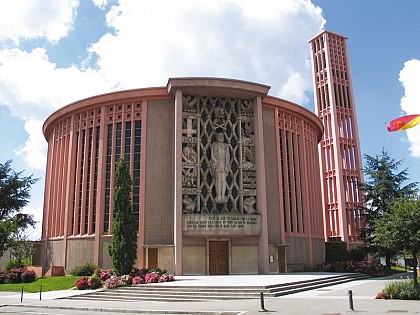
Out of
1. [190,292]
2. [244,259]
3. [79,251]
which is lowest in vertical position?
[190,292]

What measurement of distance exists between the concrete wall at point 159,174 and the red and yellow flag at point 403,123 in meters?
14.8

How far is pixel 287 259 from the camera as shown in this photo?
3156 centimetres

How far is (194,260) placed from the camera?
93.3 ft

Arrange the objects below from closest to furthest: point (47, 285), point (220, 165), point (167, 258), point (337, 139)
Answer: point (47, 285)
point (167, 258)
point (220, 165)
point (337, 139)

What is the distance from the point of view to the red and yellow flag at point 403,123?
2214 cm

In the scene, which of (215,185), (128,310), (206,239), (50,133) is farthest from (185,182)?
(50,133)

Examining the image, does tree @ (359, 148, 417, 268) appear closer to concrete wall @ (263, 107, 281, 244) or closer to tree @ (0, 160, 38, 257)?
concrete wall @ (263, 107, 281, 244)

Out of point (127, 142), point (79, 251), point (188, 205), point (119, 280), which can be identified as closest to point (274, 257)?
point (188, 205)

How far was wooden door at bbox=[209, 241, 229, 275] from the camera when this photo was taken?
28.8 m

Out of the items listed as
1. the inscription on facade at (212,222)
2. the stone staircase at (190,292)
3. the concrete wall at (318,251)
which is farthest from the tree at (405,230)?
the concrete wall at (318,251)

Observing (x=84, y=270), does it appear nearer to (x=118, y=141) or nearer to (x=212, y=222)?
(x=212, y=222)

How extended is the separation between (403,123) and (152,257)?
17.9 metres

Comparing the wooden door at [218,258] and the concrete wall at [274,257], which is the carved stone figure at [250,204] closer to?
the wooden door at [218,258]

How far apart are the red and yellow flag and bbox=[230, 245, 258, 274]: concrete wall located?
1270 cm
